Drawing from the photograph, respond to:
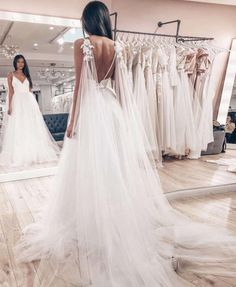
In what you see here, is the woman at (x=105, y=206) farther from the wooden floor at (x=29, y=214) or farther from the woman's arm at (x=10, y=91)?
the woman's arm at (x=10, y=91)

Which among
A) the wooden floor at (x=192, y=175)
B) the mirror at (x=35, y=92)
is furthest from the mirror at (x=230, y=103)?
the mirror at (x=35, y=92)

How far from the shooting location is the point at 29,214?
208 centimetres

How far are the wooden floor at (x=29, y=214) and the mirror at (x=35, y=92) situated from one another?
26 centimetres

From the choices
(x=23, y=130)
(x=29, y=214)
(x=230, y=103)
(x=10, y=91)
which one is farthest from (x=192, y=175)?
(x=10, y=91)

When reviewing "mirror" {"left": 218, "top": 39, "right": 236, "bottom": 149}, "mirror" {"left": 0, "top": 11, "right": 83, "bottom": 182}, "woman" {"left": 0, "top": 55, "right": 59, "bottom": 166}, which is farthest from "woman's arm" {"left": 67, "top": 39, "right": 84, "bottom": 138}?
"mirror" {"left": 218, "top": 39, "right": 236, "bottom": 149}

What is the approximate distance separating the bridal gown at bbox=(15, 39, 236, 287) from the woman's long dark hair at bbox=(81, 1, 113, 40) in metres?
0.11

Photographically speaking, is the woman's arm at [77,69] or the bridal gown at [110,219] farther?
the woman's arm at [77,69]

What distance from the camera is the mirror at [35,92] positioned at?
2.50m

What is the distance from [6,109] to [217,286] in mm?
2469

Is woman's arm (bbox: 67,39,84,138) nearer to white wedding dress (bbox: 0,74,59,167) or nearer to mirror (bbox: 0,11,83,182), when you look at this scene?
mirror (bbox: 0,11,83,182)

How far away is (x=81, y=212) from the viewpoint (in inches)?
57.4

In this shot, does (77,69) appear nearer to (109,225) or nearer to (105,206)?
(105,206)

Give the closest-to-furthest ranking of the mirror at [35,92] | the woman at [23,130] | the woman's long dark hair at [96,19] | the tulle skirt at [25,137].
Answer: the woman's long dark hair at [96,19], the mirror at [35,92], the woman at [23,130], the tulle skirt at [25,137]

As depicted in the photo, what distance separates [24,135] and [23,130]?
60mm
